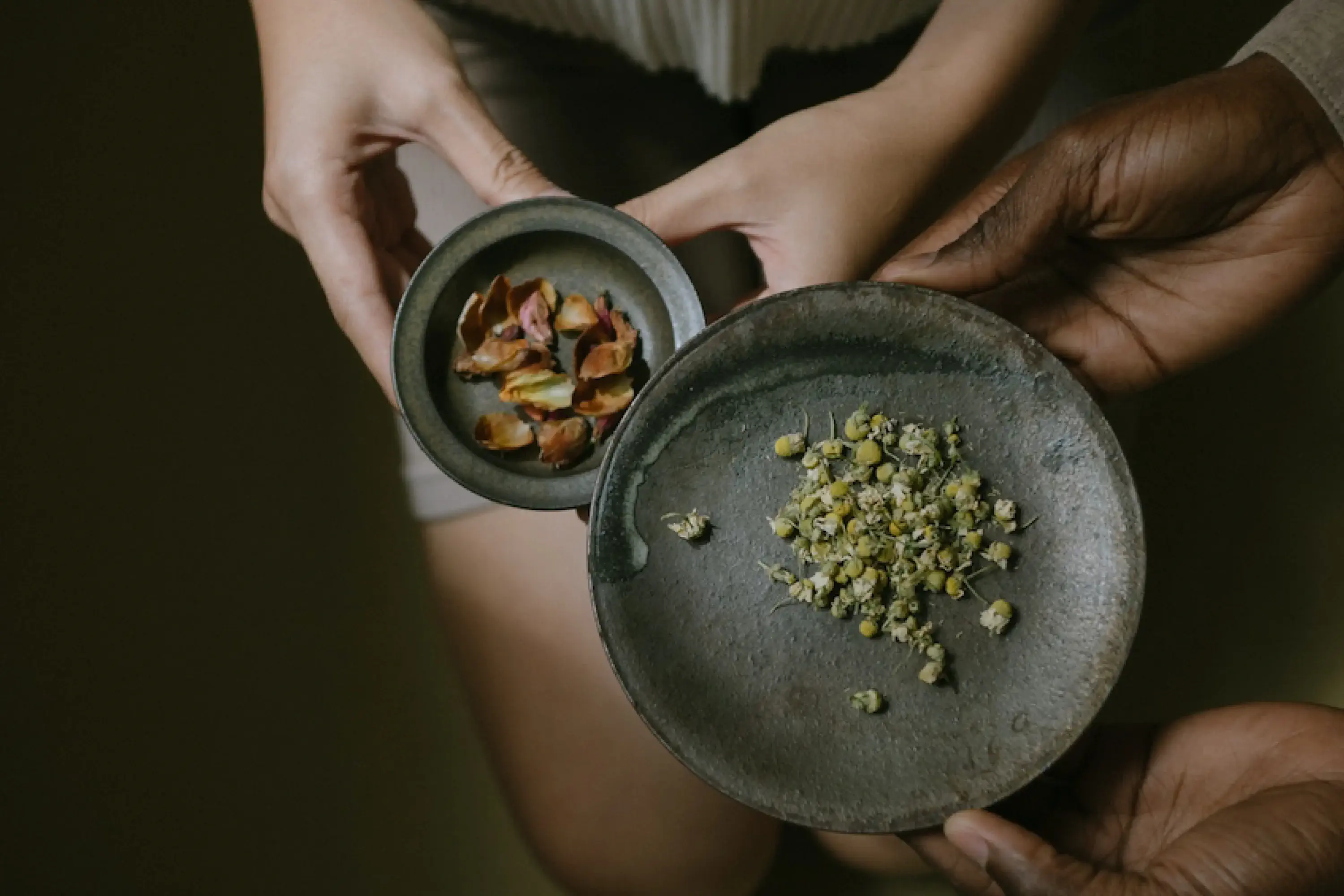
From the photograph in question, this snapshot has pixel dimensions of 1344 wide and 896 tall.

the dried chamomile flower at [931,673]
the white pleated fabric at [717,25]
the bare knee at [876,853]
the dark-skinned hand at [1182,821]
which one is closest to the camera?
the dark-skinned hand at [1182,821]

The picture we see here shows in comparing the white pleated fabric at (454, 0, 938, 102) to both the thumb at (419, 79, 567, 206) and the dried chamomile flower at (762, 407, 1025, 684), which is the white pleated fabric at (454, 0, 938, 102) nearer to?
the thumb at (419, 79, 567, 206)

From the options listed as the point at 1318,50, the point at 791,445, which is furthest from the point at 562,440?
the point at 1318,50

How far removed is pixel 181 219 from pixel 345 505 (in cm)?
32

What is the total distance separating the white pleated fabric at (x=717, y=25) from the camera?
0.70 m

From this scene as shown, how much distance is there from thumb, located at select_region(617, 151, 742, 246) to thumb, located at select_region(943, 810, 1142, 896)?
0.41 m

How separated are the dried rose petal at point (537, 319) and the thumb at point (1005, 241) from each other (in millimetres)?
230

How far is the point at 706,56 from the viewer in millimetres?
772

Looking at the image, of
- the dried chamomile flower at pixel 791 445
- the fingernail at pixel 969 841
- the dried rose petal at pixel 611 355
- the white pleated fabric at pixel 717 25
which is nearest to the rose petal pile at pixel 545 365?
the dried rose petal at pixel 611 355

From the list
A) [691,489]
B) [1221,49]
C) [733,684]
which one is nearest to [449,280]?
[691,489]

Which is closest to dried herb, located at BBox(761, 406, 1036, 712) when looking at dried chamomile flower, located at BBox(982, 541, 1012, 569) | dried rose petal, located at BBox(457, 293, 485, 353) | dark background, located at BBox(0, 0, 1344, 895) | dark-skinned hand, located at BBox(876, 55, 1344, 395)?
dried chamomile flower, located at BBox(982, 541, 1012, 569)

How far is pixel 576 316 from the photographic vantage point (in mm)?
682

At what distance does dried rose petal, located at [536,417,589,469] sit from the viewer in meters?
0.66

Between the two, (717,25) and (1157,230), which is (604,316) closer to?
(717,25)

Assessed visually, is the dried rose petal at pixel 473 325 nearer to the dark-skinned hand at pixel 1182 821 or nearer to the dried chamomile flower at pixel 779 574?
the dried chamomile flower at pixel 779 574
